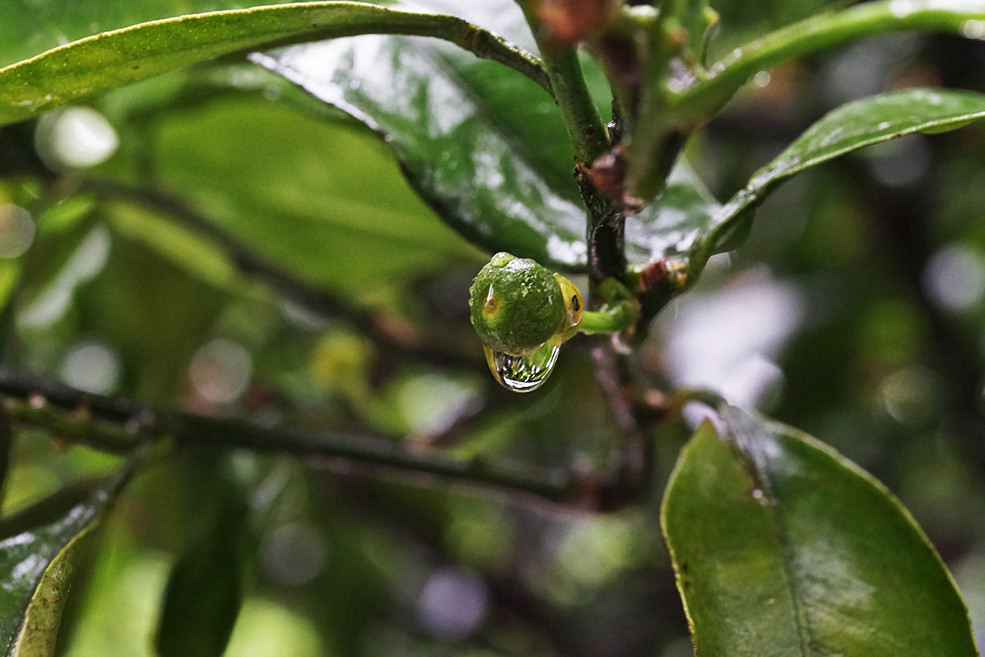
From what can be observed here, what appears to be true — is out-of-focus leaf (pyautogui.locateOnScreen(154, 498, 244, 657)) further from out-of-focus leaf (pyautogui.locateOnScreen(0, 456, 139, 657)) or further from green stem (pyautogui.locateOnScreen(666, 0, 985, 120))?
green stem (pyautogui.locateOnScreen(666, 0, 985, 120))

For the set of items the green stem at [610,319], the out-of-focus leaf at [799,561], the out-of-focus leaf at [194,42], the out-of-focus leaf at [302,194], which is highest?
the out-of-focus leaf at [302,194]

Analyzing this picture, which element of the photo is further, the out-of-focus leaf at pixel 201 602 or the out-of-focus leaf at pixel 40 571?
the out-of-focus leaf at pixel 201 602

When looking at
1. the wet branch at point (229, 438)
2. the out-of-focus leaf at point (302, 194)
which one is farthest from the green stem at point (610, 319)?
the out-of-focus leaf at point (302, 194)

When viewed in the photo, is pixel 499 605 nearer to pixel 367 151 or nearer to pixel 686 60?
pixel 367 151

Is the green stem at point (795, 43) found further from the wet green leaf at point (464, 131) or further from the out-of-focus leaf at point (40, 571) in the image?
the out-of-focus leaf at point (40, 571)

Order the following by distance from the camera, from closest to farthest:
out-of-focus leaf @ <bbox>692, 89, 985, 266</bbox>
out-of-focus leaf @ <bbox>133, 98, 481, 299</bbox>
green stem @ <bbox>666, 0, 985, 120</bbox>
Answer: green stem @ <bbox>666, 0, 985, 120</bbox>
out-of-focus leaf @ <bbox>692, 89, 985, 266</bbox>
out-of-focus leaf @ <bbox>133, 98, 481, 299</bbox>

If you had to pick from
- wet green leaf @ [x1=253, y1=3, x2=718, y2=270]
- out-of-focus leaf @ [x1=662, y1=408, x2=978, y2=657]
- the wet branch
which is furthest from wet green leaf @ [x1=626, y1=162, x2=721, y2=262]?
the wet branch
